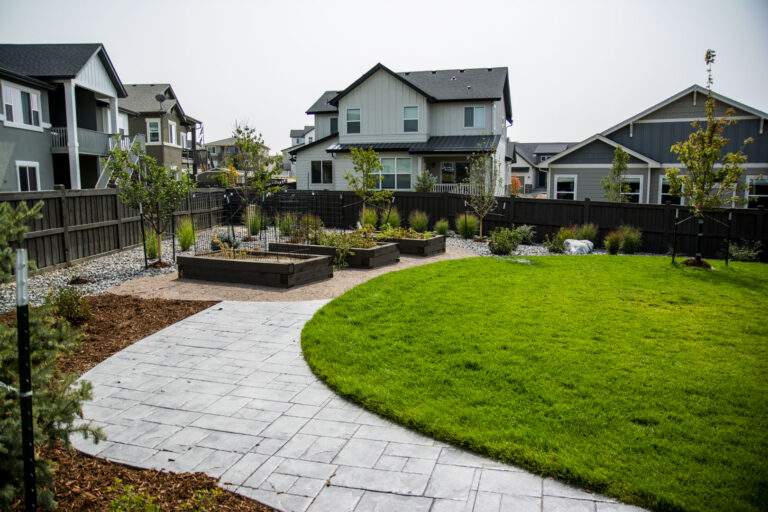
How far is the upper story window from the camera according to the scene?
20905 mm

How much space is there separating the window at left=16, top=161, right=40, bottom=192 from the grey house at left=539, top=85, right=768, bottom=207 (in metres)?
21.5

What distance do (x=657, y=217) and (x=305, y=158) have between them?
2167cm

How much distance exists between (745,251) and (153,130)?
111ft

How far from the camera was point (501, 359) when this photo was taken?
6.26 m

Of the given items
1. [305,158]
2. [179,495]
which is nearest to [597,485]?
[179,495]

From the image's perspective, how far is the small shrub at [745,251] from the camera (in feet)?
48.9

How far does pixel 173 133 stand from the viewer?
3919 centimetres

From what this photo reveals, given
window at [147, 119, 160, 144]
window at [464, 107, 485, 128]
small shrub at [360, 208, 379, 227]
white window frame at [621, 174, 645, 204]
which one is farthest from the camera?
window at [147, 119, 160, 144]

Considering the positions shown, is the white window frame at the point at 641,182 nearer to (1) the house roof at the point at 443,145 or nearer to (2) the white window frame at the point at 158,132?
(1) the house roof at the point at 443,145

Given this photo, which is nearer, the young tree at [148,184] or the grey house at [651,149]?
the young tree at [148,184]

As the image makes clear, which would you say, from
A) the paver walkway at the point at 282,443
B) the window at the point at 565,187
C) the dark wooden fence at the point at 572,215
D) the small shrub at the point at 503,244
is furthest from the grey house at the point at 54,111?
the window at the point at 565,187

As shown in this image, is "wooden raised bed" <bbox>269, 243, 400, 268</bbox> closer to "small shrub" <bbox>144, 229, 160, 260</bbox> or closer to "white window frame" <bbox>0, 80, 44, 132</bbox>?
"small shrub" <bbox>144, 229, 160, 260</bbox>

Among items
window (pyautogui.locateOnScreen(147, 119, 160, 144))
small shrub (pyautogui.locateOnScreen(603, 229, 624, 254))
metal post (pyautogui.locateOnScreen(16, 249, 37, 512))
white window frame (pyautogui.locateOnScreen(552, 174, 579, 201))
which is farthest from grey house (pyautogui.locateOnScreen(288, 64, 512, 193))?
metal post (pyautogui.locateOnScreen(16, 249, 37, 512))

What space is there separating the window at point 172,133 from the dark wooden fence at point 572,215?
16865 mm
